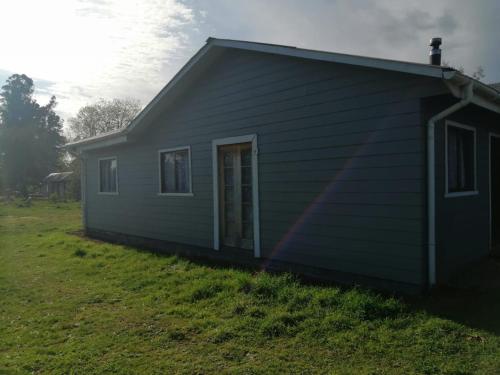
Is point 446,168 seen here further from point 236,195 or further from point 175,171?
point 175,171

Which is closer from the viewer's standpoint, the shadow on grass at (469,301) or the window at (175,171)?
the shadow on grass at (469,301)

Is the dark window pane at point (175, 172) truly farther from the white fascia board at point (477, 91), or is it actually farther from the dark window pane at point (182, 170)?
the white fascia board at point (477, 91)

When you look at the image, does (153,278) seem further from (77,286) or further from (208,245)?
(208,245)

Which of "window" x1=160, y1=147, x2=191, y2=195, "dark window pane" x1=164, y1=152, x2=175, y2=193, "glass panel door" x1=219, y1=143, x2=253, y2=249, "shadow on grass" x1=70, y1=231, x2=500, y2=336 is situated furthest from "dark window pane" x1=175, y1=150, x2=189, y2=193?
"shadow on grass" x1=70, y1=231, x2=500, y2=336

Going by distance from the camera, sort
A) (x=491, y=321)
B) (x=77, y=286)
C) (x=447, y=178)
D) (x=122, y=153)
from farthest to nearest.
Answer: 1. (x=122, y=153)
2. (x=77, y=286)
3. (x=447, y=178)
4. (x=491, y=321)

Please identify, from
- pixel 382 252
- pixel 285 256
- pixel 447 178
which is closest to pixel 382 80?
pixel 447 178

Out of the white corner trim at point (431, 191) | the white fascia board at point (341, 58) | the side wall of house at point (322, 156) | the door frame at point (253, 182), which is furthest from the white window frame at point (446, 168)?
the door frame at point (253, 182)

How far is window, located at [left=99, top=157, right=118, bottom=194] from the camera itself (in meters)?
11.9

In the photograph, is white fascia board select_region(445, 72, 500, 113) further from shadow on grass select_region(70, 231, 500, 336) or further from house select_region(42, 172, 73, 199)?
house select_region(42, 172, 73, 199)

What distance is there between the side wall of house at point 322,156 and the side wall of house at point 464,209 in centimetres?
58

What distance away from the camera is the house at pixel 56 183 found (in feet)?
147

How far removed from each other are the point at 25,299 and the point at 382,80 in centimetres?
639

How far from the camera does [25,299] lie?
→ 231 inches

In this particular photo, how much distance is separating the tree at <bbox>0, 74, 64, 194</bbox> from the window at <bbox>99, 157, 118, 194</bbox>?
34.0 metres
